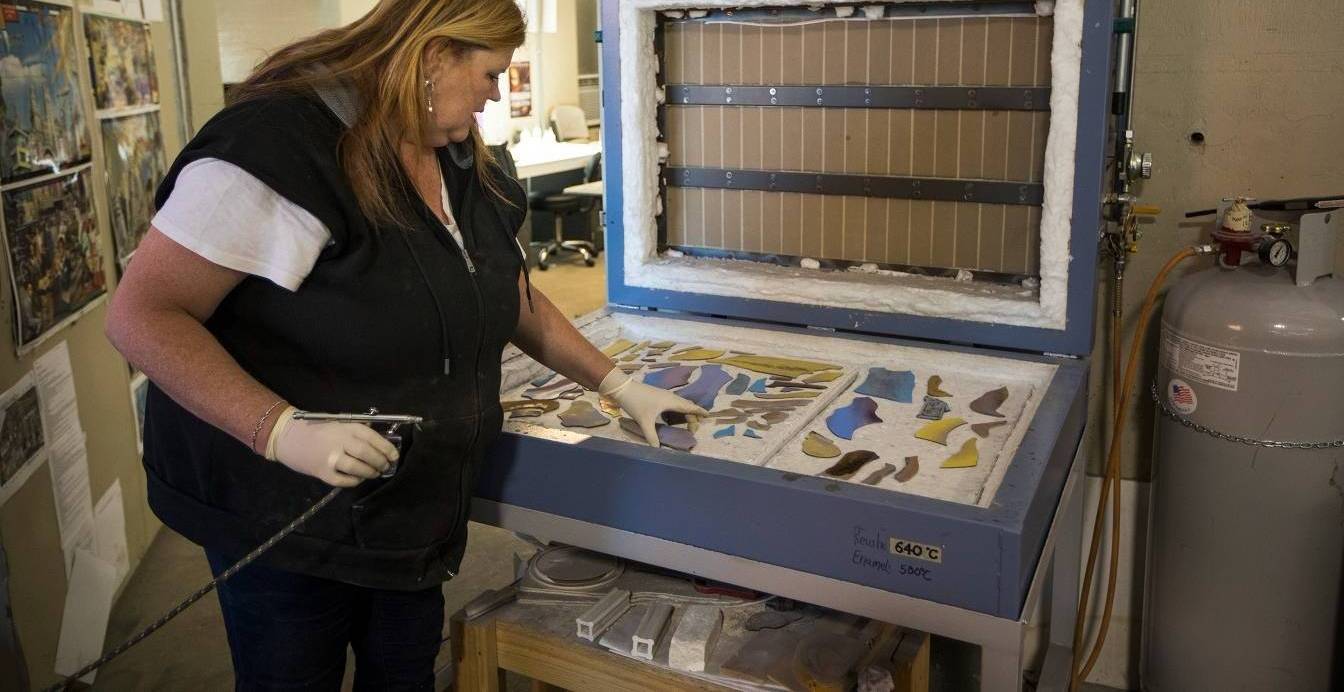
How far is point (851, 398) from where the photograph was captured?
1735mm

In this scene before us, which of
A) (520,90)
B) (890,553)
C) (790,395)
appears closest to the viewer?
(890,553)

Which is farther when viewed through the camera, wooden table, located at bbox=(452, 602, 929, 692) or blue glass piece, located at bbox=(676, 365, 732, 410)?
blue glass piece, located at bbox=(676, 365, 732, 410)

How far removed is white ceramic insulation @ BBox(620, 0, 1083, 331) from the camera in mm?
1702

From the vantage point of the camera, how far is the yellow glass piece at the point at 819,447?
1505mm

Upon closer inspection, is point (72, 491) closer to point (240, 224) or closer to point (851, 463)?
point (240, 224)

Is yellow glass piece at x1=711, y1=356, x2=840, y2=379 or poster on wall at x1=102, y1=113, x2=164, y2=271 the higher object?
poster on wall at x1=102, y1=113, x2=164, y2=271

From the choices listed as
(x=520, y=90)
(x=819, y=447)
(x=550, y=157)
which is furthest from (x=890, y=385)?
(x=520, y=90)

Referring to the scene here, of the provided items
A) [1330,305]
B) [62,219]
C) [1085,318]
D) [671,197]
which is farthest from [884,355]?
[62,219]

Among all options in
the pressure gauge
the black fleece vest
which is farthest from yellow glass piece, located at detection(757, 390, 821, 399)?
the pressure gauge

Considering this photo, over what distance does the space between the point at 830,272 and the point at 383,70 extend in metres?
1.00

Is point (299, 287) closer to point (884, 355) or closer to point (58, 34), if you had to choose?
point (884, 355)

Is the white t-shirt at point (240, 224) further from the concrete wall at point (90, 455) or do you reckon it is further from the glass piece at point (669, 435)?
the concrete wall at point (90, 455)

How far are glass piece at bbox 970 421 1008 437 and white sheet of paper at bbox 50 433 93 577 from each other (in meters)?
1.79

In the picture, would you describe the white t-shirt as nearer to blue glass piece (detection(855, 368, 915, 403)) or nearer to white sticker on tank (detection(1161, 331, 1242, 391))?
blue glass piece (detection(855, 368, 915, 403))
